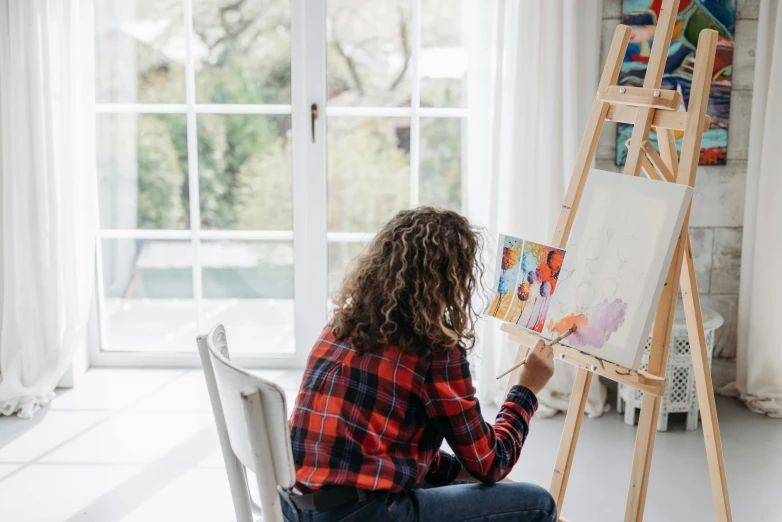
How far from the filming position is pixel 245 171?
3.48 meters

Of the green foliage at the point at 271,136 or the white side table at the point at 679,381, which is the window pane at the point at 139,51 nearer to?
the green foliage at the point at 271,136

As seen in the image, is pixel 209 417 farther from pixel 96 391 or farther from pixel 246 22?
pixel 246 22

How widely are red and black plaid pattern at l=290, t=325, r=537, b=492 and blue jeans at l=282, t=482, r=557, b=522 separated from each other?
5 cm

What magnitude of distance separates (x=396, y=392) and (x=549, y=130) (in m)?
1.83

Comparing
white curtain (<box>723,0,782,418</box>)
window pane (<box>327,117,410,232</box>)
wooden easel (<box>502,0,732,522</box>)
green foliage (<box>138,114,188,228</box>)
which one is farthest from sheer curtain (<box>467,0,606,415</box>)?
green foliage (<box>138,114,188,228</box>)

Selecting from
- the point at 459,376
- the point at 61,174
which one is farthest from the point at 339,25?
the point at 459,376

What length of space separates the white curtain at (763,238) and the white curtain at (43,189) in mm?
2614

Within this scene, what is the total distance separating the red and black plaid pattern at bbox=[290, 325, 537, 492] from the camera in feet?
4.75

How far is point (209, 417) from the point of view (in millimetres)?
3084

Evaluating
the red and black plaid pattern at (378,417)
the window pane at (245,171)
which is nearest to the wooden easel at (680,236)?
the red and black plaid pattern at (378,417)

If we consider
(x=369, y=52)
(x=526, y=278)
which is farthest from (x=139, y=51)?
(x=526, y=278)

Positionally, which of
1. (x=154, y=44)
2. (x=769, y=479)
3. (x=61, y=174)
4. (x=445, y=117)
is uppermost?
(x=154, y=44)

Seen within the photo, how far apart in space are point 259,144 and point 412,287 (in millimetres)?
2094

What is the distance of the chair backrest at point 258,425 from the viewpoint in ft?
4.10
